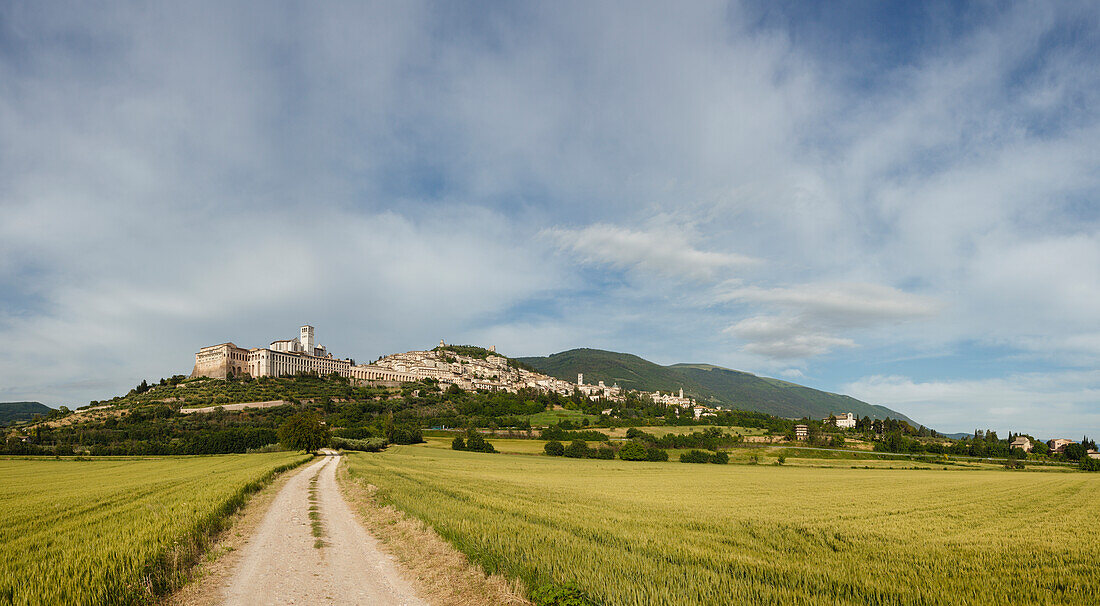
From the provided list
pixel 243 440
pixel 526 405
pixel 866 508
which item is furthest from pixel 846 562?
pixel 526 405

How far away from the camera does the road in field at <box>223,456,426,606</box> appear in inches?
423

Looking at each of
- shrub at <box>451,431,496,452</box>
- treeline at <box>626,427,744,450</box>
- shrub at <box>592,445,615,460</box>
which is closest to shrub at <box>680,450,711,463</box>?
shrub at <box>592,445,615,460</box>

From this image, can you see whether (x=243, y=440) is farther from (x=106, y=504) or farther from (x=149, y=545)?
(x=149, y=545)

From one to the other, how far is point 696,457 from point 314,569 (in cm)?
9157

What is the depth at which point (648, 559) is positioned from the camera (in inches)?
464

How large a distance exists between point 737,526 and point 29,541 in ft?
69.2

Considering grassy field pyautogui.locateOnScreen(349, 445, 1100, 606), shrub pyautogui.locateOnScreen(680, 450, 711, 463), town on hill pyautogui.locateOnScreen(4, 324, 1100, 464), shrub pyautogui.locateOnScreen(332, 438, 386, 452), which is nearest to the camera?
grassy field pyautogui.locateOnScreen(349, 445, 1100, 606)

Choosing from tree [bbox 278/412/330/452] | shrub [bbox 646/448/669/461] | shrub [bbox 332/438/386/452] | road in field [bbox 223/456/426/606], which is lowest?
shrub [bbox 646/448/669/461]

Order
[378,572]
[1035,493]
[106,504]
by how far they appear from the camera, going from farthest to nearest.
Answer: [1035,493]
[106,504]
[378,572]

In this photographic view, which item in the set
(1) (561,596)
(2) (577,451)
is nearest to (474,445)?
(2) (577,451)

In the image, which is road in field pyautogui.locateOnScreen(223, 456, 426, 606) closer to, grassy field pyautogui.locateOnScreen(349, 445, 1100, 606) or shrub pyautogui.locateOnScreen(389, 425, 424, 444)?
grassy field pyautogui.locateOnScreen(349, 445, 1100, 606)

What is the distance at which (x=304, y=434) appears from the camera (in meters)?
86.2

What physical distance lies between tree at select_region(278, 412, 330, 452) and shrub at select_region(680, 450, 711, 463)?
6556cm

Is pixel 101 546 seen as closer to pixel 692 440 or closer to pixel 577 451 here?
pixel 577 451
